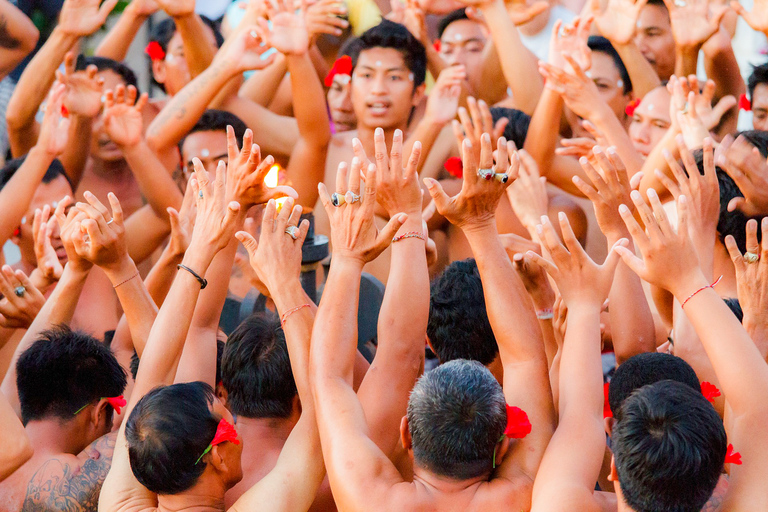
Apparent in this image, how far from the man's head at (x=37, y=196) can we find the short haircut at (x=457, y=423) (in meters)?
2.81

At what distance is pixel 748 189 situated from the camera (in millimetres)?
2605

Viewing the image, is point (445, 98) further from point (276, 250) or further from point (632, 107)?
point (276, 250)

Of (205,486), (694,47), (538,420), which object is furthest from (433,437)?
(694,47)

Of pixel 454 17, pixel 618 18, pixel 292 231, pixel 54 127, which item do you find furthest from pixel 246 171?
pixel 454 17

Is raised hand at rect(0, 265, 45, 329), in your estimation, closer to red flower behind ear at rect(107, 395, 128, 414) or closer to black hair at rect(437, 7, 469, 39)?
red flower behind ear at rect(107, 395, 128, 414)

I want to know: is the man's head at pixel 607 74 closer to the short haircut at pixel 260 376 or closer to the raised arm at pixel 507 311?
the raised arm at pixel 507 311

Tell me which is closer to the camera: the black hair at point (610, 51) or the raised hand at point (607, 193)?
the raised hand at point (607, 193)

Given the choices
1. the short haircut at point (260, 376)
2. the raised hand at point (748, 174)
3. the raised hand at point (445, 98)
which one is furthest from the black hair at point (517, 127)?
the short haircut at point (260, 376)

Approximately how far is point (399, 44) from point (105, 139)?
6.60ft

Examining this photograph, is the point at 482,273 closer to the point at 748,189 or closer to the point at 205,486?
the point at 205,486

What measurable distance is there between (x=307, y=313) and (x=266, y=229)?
28cm

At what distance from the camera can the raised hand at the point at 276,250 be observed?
2.14 metres

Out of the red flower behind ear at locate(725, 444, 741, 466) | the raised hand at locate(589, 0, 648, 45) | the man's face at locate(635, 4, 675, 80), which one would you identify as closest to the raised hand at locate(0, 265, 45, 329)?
the red flower behind ear at locate(725, 444, 741, 466)

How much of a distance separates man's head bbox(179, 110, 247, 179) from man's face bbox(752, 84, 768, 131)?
284 centimetres
